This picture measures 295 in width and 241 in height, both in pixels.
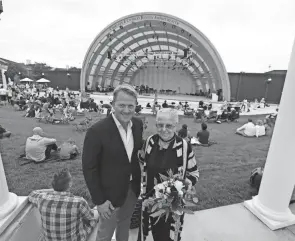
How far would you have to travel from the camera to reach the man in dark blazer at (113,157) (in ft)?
6.51

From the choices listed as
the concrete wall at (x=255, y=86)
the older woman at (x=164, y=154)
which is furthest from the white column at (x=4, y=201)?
the concrete wall at (x=255, y=86)

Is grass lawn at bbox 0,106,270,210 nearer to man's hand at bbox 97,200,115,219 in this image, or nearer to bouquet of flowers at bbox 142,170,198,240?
man's hand at bbox 97,200,115,219

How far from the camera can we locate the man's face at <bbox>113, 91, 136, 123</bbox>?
1.97 metres

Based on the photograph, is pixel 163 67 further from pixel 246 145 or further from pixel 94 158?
pixel 94 158

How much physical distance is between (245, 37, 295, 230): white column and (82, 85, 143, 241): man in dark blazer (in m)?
2.21

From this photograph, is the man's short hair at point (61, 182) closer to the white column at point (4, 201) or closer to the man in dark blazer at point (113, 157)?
the man in dark blazer at point (113, 157)

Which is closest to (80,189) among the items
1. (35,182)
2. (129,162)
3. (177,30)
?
(35,182)

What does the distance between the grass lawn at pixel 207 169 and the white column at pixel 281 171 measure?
2.81 feet

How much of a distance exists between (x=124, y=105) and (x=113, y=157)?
22.7 inches

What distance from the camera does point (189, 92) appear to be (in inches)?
1588

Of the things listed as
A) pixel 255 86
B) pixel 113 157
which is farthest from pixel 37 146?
pixel 255 86

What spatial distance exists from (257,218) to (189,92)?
3846 centimetres

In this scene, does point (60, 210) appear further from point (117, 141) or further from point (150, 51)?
point (150, 51)

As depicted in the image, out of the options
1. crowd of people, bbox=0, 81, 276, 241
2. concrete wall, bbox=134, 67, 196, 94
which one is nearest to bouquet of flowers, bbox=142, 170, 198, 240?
crowd of people, bbox=0, 81, 276, 241
